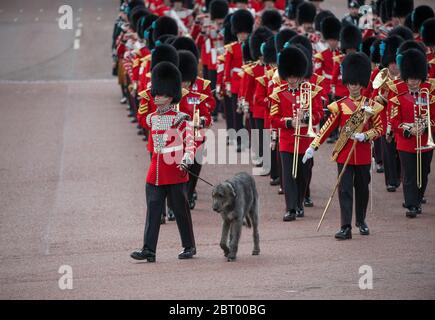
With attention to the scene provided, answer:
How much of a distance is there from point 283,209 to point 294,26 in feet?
20.3

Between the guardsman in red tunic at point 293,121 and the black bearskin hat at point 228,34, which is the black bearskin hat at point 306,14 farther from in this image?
the guardsman in red tunic at point 293,121

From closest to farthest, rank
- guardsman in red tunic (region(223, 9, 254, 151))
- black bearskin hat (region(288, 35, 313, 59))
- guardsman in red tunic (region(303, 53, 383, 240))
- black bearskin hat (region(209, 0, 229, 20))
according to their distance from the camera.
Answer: guardsman in red tunic (region(303, 53, 383, 240)) < black bearskin hat (region(288, 35, 313, 59)) < guardsman in red tunic (region(223, 9, 254, 151)) < black bearskin hat (region(209, 0, 229, 20))

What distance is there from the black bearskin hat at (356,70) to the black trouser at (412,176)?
3.31 ft

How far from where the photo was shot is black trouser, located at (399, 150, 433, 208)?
1181 cm

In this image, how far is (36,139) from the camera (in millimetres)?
17234

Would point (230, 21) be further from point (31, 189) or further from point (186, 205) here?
point (186, 205)

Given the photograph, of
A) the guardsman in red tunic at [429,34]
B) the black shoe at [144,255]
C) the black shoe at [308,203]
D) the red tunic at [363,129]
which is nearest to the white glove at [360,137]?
the red tunic at [363,129]

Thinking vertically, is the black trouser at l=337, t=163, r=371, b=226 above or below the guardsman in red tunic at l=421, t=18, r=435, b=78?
below

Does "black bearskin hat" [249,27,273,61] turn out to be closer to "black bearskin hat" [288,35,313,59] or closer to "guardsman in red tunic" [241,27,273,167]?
"guardsman in red tunic" [241,27,273,167]

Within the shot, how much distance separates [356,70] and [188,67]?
1.71 metres

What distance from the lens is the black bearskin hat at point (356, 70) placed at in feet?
36.9

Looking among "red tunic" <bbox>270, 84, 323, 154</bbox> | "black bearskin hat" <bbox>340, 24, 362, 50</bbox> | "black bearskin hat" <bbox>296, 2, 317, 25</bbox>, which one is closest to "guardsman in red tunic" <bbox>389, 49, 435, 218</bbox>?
"red tunic" <bbox>270, 84, 323, 154</bbox>

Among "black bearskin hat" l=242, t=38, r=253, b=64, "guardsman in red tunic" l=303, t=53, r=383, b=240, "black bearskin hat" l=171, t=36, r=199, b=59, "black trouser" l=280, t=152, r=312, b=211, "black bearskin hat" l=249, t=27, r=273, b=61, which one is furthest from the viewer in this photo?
"black bearskin hat" l=242, t=38, r=253, b=64
